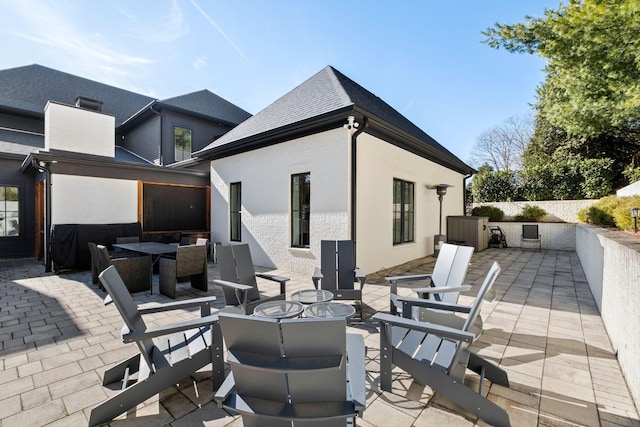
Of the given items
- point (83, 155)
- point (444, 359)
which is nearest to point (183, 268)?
point (444, 359)

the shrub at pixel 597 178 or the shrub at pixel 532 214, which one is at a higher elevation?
the shrub at pixel 597 178

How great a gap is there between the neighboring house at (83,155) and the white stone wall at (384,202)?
6.11m

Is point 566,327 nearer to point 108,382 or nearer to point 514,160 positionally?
point 108,382

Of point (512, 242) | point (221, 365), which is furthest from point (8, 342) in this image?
point (512, 242)

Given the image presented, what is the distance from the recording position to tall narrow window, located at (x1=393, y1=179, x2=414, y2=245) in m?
7.41

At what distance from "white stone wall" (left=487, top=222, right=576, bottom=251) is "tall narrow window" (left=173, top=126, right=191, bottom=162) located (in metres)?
12.9

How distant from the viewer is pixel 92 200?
7516 mm

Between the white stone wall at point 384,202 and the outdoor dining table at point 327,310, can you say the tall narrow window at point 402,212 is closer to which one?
the white stone wall at point 384,202

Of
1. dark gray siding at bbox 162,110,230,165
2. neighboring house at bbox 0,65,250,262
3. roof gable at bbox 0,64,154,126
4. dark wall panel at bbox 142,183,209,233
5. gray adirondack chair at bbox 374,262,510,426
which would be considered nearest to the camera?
gray adirondack chair at bbox 374,262,510,426

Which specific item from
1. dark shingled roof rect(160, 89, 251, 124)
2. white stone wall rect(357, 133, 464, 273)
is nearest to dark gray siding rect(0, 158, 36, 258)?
dark shingled roof rect(160, 89, 251, 124)

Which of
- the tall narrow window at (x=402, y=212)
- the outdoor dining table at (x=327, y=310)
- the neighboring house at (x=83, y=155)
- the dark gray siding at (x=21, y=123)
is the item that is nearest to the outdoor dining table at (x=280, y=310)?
the outdoor dining table at (x=327, y=310)

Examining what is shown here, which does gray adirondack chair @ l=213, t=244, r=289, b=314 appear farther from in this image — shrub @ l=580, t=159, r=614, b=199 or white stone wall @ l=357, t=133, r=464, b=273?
shrub @ l=580, t=159, r=614, b=199

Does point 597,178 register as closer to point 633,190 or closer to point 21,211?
point 633,190

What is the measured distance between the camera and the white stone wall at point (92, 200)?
7004mm
